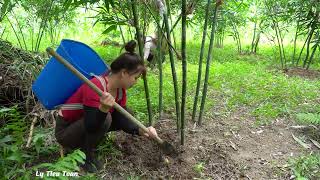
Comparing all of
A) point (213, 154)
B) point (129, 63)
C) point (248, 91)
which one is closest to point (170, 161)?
point (213, 154)

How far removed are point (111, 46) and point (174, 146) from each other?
5.63 meters

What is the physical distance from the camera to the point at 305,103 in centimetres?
425

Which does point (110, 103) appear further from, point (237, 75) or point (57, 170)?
point (237, 75)

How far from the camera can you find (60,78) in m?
2.42

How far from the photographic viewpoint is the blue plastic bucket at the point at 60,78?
2.40m

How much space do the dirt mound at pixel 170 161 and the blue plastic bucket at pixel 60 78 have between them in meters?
0.61

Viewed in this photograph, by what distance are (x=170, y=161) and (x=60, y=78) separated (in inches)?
38.3

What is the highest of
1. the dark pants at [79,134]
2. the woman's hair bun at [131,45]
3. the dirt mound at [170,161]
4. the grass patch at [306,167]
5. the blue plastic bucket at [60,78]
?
the woman's hair bun at [131,45]

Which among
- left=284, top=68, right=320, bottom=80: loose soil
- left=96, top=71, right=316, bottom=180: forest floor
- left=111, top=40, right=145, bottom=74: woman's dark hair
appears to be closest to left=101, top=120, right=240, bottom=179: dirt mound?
left=96, top=71, right=316, bottom=180: forest floor

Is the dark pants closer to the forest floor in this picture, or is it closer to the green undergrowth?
the forest floor

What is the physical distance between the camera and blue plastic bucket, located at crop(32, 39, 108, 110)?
94.7 inches

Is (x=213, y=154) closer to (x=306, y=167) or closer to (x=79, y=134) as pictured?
(x=306, y=167)

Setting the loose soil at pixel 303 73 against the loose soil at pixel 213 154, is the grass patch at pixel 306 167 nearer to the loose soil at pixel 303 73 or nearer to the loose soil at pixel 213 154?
the loose soil at pixel 213 154

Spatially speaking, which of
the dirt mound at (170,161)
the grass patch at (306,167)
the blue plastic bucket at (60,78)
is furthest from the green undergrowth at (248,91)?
the blue plastic bucket at (60,78)
